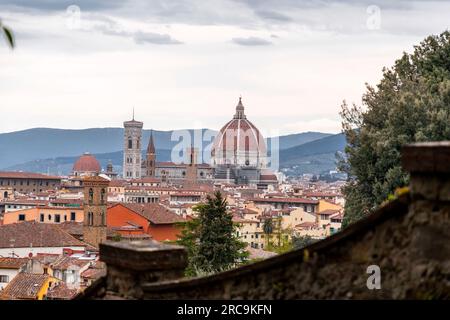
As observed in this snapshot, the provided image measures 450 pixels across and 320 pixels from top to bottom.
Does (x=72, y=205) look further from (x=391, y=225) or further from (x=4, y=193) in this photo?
(x=391, y=225)

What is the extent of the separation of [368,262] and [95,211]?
209 ft

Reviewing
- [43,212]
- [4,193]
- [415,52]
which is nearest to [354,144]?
[415,52]

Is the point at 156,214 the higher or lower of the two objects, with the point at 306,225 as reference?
higher

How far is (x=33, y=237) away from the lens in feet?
183

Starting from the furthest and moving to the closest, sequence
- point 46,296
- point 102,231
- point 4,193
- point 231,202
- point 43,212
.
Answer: point 4,193, point 231,202, point 43,212, point 102,231, point 46,296

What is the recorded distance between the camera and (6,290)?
31.8 m

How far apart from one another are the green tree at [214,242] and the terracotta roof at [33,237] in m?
24.0

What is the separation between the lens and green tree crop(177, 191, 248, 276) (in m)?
27.8

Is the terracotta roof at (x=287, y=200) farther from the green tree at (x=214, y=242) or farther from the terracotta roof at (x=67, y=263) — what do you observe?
the green tree at (x=214, y=242)

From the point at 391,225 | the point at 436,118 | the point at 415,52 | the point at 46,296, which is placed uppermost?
the point at 415,52

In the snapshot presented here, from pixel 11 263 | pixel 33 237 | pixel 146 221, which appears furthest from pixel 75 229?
pixel 11 263

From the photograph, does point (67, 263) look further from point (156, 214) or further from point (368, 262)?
point (368, 262)

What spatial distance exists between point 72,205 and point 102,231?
23201 mm

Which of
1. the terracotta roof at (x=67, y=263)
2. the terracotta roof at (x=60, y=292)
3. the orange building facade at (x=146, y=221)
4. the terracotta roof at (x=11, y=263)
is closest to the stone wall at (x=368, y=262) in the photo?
the terracotta roof at (x=60, y=292)
